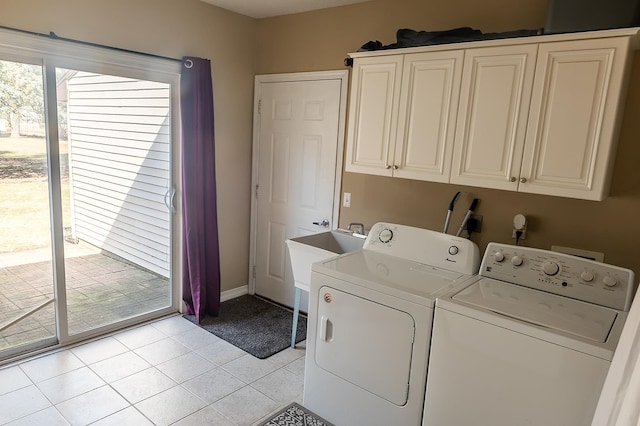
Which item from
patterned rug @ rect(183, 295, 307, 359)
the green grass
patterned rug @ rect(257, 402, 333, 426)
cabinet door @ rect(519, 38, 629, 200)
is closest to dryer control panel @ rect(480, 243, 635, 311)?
cabinet door @ rect(519, 38, 629, 200)

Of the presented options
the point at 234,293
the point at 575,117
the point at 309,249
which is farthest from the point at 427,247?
the point at 234,293

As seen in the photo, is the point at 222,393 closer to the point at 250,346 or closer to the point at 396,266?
the point at 250,346

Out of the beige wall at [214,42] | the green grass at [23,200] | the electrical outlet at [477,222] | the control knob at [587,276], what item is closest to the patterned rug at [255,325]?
the beige wall at [214,42]

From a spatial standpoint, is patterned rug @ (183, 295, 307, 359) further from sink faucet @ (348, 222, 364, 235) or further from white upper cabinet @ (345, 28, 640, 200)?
white upper cabinet @ (345, 28, 640, 200)

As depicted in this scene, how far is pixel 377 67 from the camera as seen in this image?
2.57 m

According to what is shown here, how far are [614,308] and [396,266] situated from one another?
39.7 inches

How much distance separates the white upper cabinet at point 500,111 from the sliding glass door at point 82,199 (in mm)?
1768

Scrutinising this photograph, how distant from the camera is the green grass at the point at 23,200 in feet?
8.43

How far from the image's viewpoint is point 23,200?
8.70 feet

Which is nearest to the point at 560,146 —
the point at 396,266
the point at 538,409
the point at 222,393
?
the point at 396,266

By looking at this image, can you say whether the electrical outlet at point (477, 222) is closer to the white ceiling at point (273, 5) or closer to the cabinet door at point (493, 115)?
the cabinet door at point (493, 115)

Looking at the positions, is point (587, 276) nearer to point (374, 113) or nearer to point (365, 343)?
point (365, 343)

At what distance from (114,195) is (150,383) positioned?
152 cm

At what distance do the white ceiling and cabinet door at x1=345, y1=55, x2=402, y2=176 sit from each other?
79 cm
